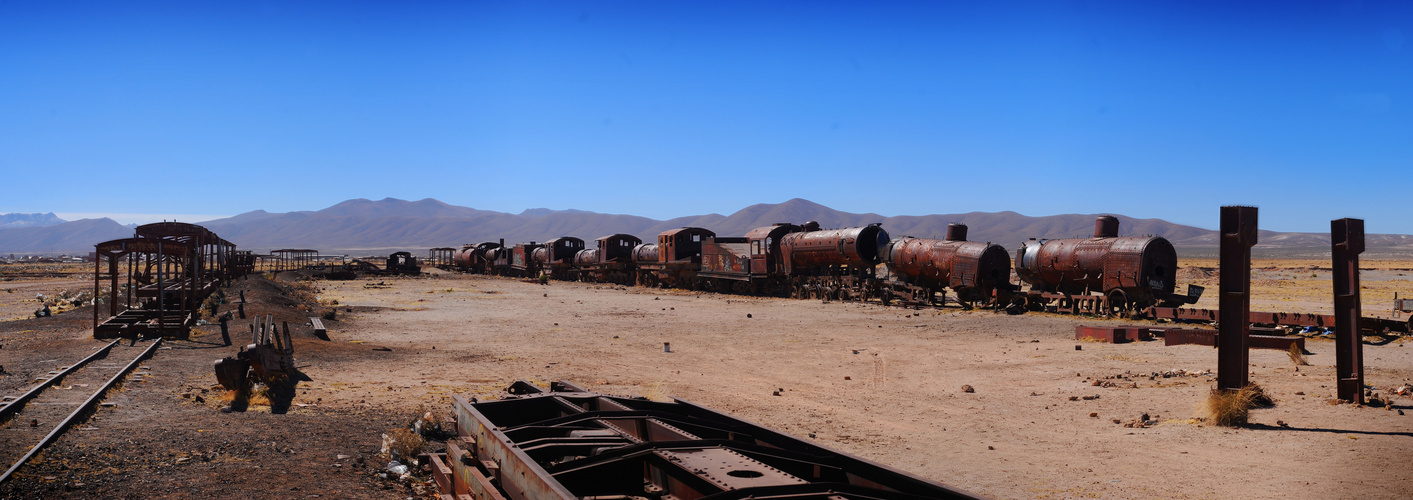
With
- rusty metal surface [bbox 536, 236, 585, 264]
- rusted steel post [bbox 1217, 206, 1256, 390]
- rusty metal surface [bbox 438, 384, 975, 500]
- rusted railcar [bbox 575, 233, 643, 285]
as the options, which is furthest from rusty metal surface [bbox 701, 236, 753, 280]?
rusty metal surface [bbox 438, 384, 975, 500]

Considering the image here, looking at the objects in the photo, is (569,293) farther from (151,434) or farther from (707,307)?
(151,434)

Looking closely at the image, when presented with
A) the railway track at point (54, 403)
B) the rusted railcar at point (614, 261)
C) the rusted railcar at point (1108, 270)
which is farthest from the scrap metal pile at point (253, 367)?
Answer: the rusted railcar at point (614, 261)

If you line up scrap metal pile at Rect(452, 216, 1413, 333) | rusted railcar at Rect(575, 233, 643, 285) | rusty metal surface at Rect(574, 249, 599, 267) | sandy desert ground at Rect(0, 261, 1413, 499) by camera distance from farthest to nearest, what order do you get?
rusty metal surface at Rect(574, 249, 599, 267) < rusted railcar at Rect(575, 233, 643, 285) < scrap metal pile at Rect(452, 216, 1413, 333) < sandy desert ground at Rect(0, 261, 1413, 499)

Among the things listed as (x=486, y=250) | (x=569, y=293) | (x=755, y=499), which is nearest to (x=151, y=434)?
(x=755, y=499)

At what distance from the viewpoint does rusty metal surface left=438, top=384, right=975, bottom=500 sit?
Result: 4422mm

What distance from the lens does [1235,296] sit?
29.9ft

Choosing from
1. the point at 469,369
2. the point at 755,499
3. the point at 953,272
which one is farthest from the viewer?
the point at 953,272

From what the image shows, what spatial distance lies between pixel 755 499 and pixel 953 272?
22036mm

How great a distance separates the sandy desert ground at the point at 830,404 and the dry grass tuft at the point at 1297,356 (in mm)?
284

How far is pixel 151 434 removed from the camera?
772 cm

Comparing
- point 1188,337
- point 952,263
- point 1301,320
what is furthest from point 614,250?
point 1188,337

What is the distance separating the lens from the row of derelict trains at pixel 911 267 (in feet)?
66.9

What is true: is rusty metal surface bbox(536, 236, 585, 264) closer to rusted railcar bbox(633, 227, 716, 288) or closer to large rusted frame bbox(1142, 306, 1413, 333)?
rusted railcar bbox(633, 227, 716, 288)

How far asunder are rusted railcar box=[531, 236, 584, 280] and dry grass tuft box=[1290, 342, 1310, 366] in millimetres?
41997
